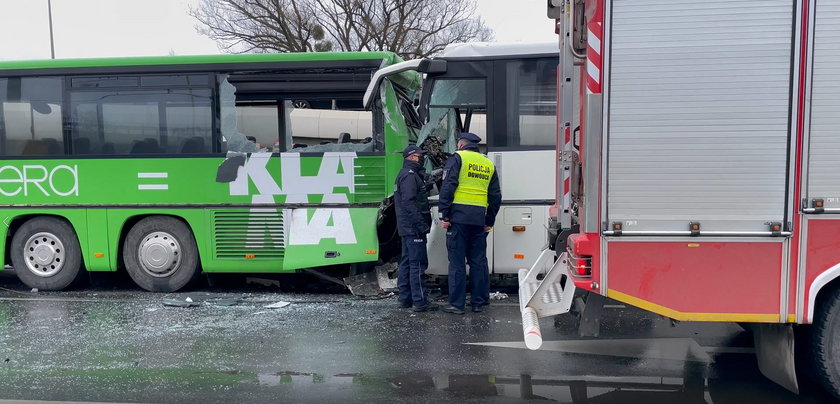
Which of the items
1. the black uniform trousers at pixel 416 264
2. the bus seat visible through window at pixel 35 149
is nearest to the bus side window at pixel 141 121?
the bus seat visible through window at pixel 35 149

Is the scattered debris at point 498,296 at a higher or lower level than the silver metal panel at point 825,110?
lower

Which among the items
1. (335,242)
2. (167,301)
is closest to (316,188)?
(335,242)

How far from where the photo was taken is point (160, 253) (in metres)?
8.39

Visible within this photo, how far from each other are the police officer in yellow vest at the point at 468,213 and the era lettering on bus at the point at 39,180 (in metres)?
4.82

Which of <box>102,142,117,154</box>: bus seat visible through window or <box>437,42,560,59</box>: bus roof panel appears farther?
<box>102,142,117,154</box>: bus seat visible through window

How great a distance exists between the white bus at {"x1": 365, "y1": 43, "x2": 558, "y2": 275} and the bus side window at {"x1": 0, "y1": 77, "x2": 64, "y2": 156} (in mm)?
4024

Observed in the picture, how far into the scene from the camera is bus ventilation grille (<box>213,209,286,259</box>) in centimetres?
821

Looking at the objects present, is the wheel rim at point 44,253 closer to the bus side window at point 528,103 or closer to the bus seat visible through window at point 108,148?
the bus seat visible through window at point 108,148

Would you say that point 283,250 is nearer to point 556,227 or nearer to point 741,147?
point 556,227

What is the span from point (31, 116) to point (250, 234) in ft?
10.6

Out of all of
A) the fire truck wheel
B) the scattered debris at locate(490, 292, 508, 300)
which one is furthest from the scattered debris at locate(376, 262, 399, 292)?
the fire truck wheel

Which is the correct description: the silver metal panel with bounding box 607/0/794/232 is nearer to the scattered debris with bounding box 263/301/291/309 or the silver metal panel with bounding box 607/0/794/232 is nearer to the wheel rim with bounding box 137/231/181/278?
the scattered debris with bounding box 263/301/291/309

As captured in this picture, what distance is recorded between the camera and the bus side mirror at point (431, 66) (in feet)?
24.8

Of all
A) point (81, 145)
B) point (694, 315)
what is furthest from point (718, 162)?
point (81, 145)
